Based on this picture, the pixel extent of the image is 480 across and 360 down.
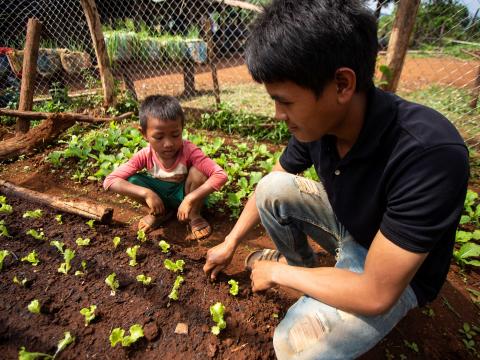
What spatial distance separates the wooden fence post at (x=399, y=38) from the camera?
312 centimetres

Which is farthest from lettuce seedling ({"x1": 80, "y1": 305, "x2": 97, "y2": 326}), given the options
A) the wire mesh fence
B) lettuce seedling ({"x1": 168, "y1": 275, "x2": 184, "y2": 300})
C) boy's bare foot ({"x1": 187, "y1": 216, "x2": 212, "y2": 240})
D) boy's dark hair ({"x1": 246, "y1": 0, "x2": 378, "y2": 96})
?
the wire mesh fence

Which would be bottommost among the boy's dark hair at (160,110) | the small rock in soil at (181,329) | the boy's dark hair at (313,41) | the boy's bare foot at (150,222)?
the boy's bare foot at (150,222)

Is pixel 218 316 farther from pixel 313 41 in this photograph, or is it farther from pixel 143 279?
pixel 313 41

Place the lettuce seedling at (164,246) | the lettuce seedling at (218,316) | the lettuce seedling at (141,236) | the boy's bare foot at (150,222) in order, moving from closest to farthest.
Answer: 1. the lettuce seedling at (218,316)
2. the lettuce seedling at (164,246)
3. the lettuce seedling at (141,236)
4. the boy's bare foot at (150,222)

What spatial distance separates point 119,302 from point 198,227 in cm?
84

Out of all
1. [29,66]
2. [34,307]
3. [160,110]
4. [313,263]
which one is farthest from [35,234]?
[29,66]

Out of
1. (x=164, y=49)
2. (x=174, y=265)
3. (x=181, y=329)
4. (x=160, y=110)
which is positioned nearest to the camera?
(x=181, y=329)

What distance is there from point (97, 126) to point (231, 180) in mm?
2724

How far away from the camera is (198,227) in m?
2.56

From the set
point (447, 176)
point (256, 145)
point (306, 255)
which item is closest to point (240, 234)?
point (306, 255)

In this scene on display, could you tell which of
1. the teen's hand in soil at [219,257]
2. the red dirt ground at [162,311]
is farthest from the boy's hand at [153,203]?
the teen's hand in soil at [219,257]

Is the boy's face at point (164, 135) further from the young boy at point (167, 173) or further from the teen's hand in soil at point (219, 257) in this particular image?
the teen's hand in soil at point (219, 257)

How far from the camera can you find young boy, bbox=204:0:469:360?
3.45 feet

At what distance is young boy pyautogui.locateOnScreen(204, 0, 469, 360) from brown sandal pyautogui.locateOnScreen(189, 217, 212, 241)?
3.50ft
